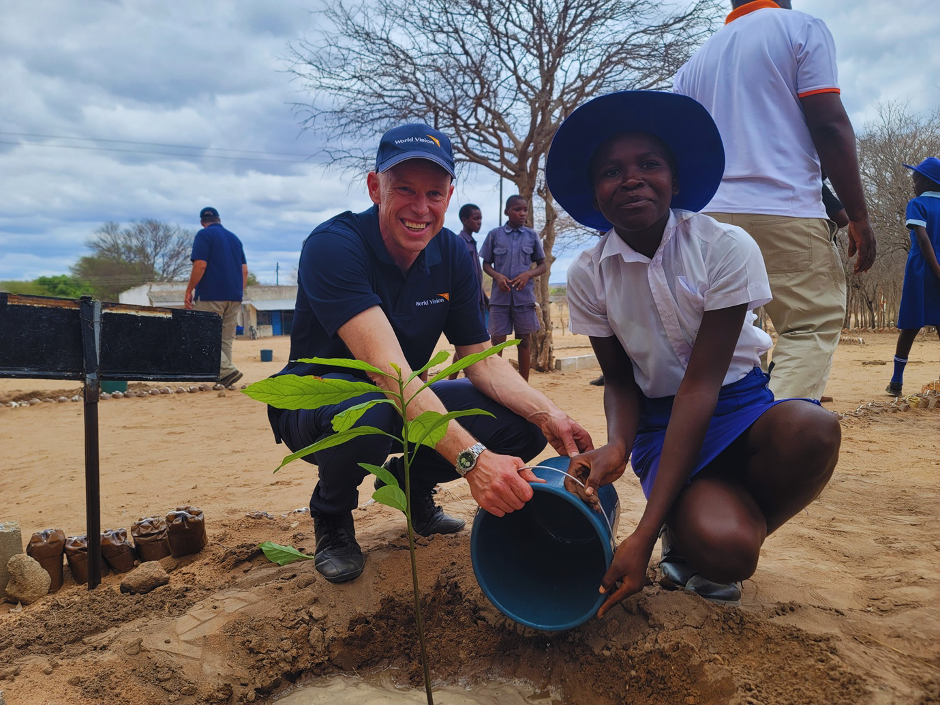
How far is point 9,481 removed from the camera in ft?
12.9

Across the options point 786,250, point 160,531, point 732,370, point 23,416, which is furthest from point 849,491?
point 23,416

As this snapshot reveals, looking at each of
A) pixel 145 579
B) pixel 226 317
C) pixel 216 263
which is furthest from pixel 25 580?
pixel 226 317

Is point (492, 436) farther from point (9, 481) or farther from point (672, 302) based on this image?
point (9, 481)

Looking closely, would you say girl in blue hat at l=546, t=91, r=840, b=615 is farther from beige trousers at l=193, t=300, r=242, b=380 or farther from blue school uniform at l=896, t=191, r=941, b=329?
beige trousers at l=193, t=300, r=242, b=380

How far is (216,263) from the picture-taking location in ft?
22.9

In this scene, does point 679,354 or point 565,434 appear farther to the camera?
point 565,434

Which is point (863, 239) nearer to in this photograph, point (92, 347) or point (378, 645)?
point (378, 645)

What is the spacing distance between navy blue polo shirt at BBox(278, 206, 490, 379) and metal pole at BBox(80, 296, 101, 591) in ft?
2.33

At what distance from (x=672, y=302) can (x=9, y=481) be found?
4.24 metres

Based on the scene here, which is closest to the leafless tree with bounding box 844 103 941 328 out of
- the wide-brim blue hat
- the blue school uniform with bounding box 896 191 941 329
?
the blue school uniform with bounding box 896 191 941 329

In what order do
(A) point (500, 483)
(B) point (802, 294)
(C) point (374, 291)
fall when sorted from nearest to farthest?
(A) point (500, 483)
(C) point (374, 291)
(B) point (802, 294)

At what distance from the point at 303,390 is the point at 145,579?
145 cm

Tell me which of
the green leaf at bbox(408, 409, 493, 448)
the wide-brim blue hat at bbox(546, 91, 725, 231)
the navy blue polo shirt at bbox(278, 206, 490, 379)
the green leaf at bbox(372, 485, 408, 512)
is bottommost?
the green leaf at bbox(372, 485, 408, 512)

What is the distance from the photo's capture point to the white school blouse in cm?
175
